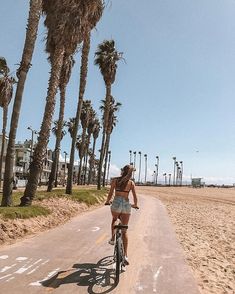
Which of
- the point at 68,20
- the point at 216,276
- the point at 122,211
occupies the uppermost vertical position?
the point at 68,20

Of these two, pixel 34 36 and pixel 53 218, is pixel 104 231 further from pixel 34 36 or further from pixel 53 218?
pixel 34 36

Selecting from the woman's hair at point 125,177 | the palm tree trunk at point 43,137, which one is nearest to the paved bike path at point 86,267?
the woman's hair at point 125,177

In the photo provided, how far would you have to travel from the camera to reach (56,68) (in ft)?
66.0

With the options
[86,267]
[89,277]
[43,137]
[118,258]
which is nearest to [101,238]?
[86,267]

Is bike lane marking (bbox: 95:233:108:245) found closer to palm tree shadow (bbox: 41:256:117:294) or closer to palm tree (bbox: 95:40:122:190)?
palm tree shadow (bbox: 41:256:117:294)

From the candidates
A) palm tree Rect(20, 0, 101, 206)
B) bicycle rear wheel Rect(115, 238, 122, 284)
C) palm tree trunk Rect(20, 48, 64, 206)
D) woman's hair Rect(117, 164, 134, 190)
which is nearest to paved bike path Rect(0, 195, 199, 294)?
bicycle rear wheel Rect(115, 238, 122, 284)

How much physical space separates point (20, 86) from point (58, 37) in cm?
474

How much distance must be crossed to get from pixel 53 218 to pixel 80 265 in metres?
8.83

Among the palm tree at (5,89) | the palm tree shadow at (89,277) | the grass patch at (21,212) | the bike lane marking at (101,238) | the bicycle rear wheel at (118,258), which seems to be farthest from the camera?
the palm tree at (5,89)

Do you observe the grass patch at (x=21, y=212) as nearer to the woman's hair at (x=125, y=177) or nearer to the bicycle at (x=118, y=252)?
the woman's hair at (x=125, y=177)

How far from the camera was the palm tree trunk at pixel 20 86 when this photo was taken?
16.4 m


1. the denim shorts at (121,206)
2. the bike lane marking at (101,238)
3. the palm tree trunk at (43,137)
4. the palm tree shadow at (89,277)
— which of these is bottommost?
the palm tree shadow at (89,277)

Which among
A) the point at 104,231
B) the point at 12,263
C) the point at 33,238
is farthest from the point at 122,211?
the point at 104,231

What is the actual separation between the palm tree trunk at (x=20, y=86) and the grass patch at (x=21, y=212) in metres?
1.17
